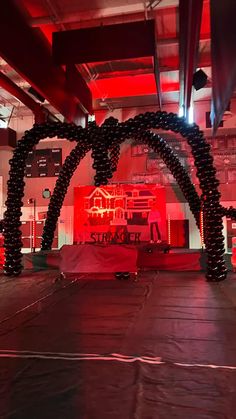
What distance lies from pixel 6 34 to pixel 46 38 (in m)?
1.41

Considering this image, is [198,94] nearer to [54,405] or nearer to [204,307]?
[204,307]

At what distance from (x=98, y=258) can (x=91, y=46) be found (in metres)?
3.42

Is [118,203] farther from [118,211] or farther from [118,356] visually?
[118,356]

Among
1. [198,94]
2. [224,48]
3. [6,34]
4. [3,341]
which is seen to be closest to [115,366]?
[3,341]

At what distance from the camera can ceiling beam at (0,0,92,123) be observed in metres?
4.56

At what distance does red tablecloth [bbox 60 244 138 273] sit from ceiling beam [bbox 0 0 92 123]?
293cm

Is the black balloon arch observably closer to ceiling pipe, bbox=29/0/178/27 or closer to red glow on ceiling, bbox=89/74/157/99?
ceiling pipe, bbox=29/0/178/27

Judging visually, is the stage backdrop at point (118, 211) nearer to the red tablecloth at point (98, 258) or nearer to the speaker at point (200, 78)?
the red tablecloth at point (98, 258)

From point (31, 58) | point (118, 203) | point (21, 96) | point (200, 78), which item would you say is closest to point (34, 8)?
point (31, 58)

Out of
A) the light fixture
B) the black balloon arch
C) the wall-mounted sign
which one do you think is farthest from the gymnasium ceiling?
the light fixture

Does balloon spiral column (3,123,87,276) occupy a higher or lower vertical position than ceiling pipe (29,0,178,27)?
lower

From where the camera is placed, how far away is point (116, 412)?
145 centimetres

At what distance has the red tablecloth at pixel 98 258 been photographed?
525 centimetres

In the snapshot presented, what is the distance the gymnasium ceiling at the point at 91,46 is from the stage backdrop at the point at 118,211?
2123 mm
